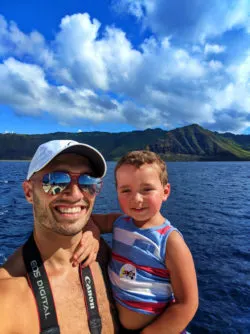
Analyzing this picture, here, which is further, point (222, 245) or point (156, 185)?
point (222, 245)

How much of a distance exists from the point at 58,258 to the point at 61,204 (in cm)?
84

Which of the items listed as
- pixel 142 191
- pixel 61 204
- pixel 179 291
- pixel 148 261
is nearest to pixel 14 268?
pixel 61 204

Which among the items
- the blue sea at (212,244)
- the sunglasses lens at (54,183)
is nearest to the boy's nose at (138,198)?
the sunglasses lens at (54,183)

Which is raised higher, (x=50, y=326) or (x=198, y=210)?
(x=50, y=326)

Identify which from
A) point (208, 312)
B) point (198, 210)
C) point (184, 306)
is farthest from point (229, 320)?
point (198, 210)

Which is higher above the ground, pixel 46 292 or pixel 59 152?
pixel 59 152

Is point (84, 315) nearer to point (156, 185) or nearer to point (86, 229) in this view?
point (86, 229)

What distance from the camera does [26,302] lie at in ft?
11.3

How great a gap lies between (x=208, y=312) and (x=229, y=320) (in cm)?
84

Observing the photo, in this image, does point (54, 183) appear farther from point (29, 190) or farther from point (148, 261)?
point (148, 261)

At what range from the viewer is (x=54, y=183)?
3.83 m

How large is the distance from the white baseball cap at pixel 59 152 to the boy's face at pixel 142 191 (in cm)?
44

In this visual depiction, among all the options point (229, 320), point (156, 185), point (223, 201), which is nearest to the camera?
point (156, 185)

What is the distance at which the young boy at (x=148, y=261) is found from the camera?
3680 mm
